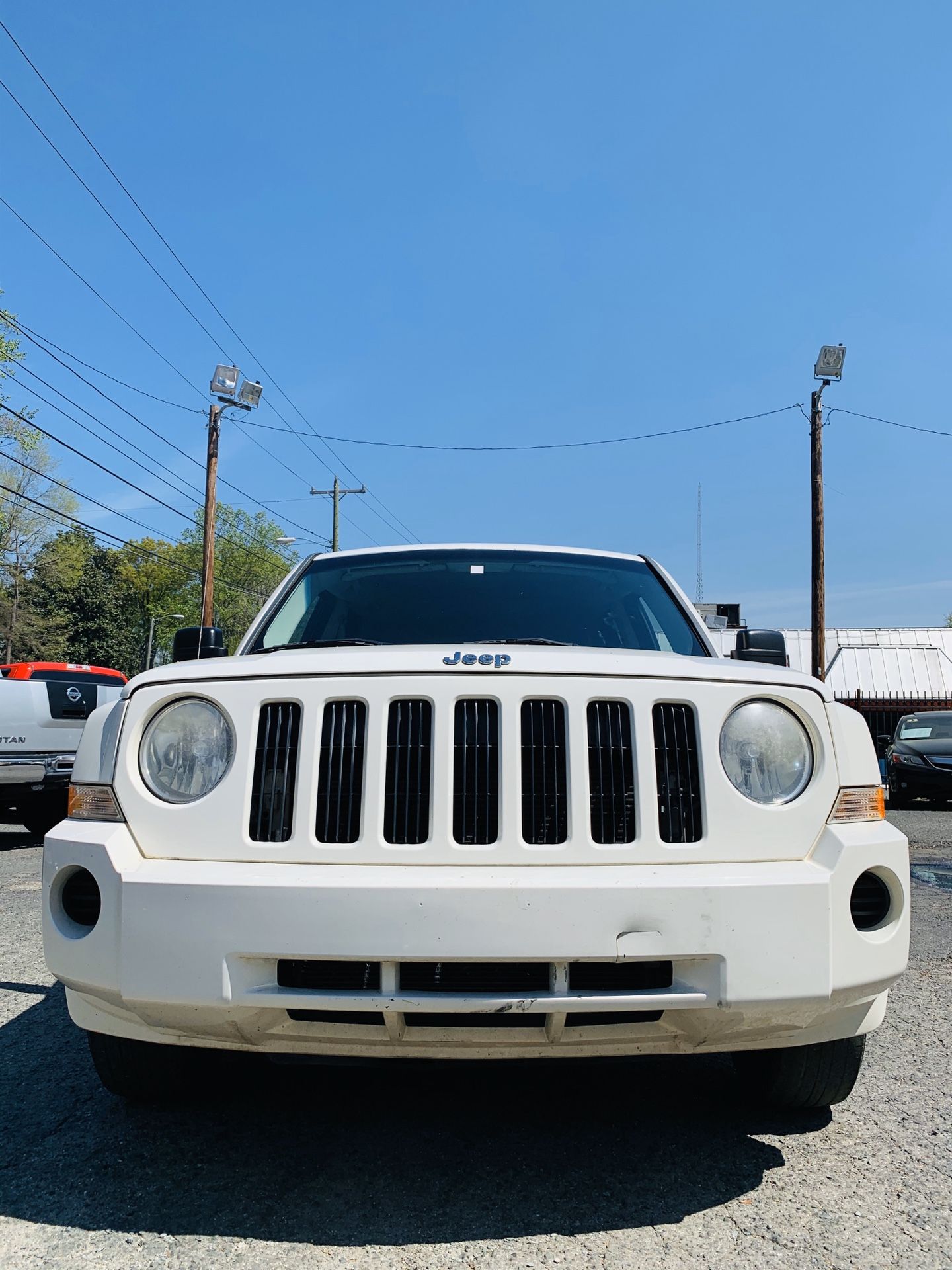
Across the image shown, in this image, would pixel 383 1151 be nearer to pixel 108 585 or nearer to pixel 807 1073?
pixel 807 1073

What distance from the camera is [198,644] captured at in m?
3.66

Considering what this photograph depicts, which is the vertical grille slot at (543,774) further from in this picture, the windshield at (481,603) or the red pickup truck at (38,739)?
the red pickup truck at (38,739)

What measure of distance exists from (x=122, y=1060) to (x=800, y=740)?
194cm

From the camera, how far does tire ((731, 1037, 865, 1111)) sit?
258 cm

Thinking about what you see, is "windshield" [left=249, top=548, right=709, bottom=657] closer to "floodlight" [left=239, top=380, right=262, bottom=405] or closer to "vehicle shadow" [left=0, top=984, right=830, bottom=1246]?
"vehicle shadow" [left=0, top=984, right=830, bottom=1246]

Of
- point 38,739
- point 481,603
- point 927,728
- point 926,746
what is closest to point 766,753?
point 481,603

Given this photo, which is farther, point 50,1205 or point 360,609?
point 360,609

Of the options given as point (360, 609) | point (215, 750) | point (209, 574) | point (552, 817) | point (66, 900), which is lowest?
point (66, 900)

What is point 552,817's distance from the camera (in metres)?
2.25

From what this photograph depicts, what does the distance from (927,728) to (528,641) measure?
50.8 ft

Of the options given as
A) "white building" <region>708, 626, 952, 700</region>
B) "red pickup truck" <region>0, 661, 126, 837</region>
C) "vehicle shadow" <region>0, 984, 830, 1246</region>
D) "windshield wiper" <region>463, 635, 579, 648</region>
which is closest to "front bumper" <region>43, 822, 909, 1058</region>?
"vehicle shadow" <region>0, 984, 830, 1246</region>

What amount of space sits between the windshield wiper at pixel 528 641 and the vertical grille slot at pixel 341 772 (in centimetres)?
71

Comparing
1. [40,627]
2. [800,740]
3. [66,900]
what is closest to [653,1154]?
[800,740]

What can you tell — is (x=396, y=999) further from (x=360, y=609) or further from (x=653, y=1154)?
(x=360, y=609)
